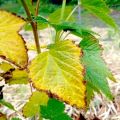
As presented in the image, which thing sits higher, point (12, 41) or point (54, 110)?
point (12, 41)

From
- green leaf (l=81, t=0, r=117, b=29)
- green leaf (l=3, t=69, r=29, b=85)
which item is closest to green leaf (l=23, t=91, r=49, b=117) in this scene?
green leaf (l=3, t=69, r=29, b=85)

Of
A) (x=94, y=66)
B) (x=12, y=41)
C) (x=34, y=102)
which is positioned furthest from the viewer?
(x=34, y=102)

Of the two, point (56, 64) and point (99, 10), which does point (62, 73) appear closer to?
point (56, 64)

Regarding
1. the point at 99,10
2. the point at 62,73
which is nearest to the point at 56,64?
the point at 62,73

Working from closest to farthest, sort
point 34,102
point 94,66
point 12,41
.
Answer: point 12,41 → point 94,66 → point 34,102

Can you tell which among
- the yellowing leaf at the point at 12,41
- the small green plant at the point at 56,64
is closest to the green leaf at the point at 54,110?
the small green plant at the point at 56,64

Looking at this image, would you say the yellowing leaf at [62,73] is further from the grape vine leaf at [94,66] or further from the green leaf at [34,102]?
the green leaf at [34,102]

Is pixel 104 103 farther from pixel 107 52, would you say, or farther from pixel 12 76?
pixel 12 76
